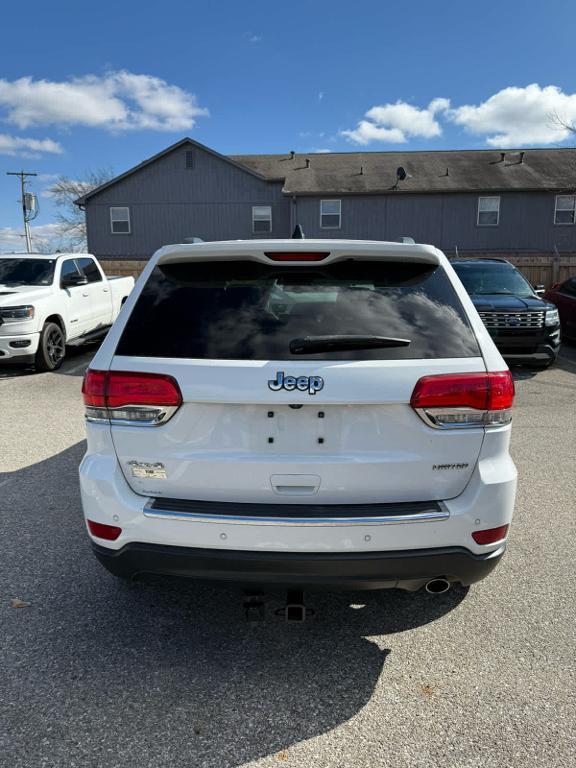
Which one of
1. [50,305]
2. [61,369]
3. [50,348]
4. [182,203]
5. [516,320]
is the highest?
[182,203]

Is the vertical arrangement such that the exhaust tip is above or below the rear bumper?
below

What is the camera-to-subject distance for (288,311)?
7.93 ft

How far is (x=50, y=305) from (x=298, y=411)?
8293 mm

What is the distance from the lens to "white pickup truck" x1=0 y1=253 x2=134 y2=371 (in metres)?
8.87

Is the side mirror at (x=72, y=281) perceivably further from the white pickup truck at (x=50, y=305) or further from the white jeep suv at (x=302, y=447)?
the white jeep suv at (x=302, y=447)

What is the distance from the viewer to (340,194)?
25.7 metres

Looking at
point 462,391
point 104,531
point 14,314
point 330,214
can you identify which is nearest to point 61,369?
point 14,314

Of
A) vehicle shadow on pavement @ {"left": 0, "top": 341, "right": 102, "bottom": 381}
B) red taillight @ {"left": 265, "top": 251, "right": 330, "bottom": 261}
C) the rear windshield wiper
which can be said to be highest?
red taillight @ {"left": 265, "top": 251, "right": 330, "bottom": 261}

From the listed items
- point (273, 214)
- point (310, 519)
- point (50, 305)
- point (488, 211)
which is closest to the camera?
point (310, 519)

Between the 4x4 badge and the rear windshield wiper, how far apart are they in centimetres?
12

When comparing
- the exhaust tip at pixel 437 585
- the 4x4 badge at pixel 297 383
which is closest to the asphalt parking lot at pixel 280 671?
the exhaust tip at pixel 437 585

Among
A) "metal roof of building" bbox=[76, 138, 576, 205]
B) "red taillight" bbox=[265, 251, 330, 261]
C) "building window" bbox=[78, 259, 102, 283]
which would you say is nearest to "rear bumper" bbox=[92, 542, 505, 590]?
"red taillight" bbox=[265, 251, 330, 261]

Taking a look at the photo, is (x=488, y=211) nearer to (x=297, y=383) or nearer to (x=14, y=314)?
(x=14, y=314)

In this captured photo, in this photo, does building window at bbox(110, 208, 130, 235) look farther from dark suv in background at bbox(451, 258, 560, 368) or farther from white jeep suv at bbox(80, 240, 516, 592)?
white jeep suv at bbox(80, 240, 516, 592)
